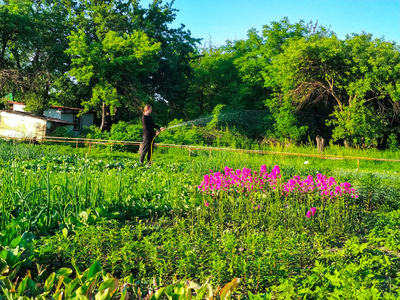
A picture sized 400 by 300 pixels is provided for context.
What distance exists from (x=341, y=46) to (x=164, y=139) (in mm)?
9248

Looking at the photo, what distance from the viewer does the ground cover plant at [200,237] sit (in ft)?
7.59

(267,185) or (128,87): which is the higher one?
(128,87)

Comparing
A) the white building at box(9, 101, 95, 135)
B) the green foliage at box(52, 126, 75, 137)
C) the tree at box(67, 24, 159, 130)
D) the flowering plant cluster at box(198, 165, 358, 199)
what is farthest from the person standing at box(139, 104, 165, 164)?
the white building at box(9, 101, 95, 135)

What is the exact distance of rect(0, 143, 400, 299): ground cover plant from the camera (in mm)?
2314

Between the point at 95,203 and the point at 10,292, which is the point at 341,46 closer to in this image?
the point at 95,203

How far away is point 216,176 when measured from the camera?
4.94m

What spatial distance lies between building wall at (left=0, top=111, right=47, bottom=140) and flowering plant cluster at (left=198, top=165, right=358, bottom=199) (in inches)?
702

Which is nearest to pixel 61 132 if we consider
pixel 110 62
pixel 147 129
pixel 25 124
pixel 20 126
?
pixel 25 124

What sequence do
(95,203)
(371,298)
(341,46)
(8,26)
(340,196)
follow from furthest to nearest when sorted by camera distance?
(8,26) < (341,46) < (340,196) < (95,203) < (371,298)

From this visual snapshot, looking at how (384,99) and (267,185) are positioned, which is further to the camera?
(384,99)

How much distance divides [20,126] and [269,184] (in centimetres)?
1957

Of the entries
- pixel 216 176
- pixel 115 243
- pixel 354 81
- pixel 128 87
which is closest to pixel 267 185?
pixel 216 176

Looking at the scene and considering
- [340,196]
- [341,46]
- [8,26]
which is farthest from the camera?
[8,26]

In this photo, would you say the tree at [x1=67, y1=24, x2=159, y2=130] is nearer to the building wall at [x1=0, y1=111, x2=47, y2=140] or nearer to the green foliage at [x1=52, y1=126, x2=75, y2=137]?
the green foliage at [x1=52, y1=126, x2=75, y2=137]
